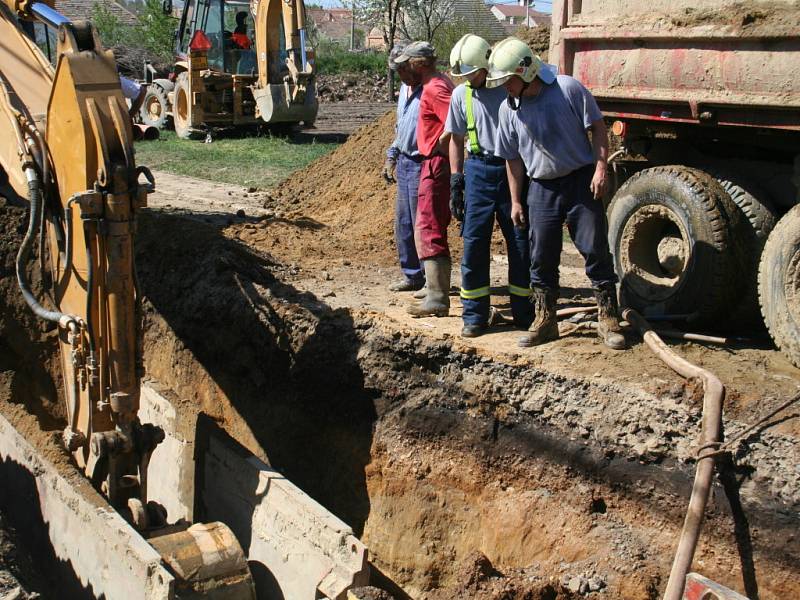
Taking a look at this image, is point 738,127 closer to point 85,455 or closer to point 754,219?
point 754,219

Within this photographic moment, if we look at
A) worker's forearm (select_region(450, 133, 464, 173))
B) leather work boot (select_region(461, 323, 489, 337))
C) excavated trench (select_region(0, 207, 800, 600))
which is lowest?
excavated trench (select_region(0, 207, 800, 600))

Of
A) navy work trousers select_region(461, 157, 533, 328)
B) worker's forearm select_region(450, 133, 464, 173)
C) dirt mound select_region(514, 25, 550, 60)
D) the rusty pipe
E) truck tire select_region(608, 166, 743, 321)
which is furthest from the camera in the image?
dirt mound select_region(514, 25, 550, 60)

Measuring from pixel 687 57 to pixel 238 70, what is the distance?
46.4 feet

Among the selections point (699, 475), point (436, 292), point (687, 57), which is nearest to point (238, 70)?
point (436, 292)

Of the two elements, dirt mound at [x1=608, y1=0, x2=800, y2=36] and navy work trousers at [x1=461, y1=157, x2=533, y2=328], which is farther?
navy work trousers at [x1=461, y1=157, x2=533, y2=328]

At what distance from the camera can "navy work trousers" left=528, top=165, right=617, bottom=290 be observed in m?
5.85

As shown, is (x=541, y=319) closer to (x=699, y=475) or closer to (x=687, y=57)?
(x=699, y=475)

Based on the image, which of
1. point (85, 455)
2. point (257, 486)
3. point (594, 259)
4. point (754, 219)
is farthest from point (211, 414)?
point (754, 219)

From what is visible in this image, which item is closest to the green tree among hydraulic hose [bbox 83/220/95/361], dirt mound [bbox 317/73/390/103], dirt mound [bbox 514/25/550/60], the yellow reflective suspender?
dirt mound [bbox 317/73/390/103]

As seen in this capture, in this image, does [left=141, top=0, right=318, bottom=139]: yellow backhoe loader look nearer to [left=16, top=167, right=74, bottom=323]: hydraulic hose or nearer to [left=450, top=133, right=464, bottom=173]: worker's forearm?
[left=450, top=133, right=464, bottom=173]: worker's forearm

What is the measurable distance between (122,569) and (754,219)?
450 centimetres

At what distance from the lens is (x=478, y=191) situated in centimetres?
637

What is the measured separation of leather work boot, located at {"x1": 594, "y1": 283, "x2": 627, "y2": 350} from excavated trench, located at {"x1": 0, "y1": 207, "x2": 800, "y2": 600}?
1.43 feet

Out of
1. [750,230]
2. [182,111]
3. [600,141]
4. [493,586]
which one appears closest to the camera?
[493,586]
